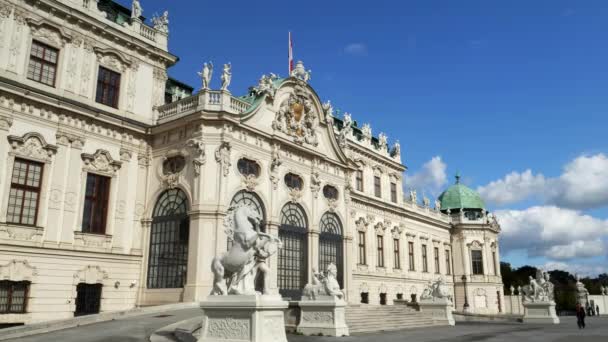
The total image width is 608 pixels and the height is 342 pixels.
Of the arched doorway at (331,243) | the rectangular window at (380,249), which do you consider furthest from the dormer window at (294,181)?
the rectangular window at (380,249)

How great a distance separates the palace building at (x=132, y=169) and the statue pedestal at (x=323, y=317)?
19.8 ft

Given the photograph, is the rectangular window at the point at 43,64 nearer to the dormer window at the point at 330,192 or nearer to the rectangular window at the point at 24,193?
the rectangular window at the point at 24,193

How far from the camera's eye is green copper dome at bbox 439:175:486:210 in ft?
187

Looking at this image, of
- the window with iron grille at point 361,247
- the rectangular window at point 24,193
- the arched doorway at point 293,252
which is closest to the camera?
the rectangular window at point 24,193

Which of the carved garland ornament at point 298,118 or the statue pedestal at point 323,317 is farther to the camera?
the carved garland ornament at point 298,118

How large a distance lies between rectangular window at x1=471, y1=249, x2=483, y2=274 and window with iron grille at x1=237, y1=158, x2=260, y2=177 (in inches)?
1333

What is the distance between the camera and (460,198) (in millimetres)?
57188

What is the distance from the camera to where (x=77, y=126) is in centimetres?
2416

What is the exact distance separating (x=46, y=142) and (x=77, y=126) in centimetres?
176

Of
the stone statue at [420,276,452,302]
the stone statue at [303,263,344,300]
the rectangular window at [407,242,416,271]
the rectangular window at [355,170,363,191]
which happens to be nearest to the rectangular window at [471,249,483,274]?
the rectangular window at [407,242,416,271]

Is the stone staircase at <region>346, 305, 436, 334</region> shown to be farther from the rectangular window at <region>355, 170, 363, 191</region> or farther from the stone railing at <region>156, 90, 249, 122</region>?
the rectangular window at <region>355, 170, 363, 191</region>

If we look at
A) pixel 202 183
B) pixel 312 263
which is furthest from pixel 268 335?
pixel 312 263

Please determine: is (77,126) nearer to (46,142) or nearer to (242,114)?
(46,142)

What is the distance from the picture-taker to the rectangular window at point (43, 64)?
76.1 feet
